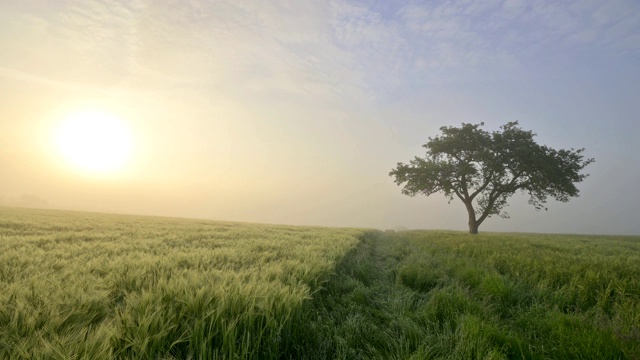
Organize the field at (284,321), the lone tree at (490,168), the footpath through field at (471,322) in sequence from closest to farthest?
1. the field at (284,321)
2. the footpath through field at (471,322)
3. the lone tree at (490,168)

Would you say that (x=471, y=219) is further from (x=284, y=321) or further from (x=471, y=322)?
(x=284, y=321)

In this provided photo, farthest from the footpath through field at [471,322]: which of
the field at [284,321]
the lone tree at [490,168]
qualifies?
the lone tree at [490,168]

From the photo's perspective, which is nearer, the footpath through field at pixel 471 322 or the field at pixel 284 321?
the field at pixel 284 321

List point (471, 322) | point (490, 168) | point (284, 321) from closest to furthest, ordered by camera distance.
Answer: point (284, 321) → point (471, 322) → point (490, 168)

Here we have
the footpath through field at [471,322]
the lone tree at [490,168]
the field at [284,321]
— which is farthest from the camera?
the lone tree at [490,168]

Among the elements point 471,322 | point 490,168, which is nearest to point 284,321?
point 471,322

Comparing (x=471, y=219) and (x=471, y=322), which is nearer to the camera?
(x=471, y=322)

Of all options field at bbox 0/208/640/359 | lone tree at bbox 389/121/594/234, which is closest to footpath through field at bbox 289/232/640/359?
field at bbox 0/208/640/359

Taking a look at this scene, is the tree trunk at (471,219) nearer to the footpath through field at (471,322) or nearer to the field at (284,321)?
the footpath through field at (471,322)

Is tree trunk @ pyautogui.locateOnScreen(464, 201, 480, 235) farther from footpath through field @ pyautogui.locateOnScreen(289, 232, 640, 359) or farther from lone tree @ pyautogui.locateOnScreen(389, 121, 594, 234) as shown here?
footpath through field @ pyautogui.locateOnScreen(289, 232, 640, 359)

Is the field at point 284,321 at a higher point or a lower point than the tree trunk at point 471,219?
lower

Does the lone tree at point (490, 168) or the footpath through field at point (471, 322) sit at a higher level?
the lone tree at point (490, 168)

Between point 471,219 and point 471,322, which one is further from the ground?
point 471,219

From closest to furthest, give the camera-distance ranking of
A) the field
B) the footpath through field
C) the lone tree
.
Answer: the field
the footpath through field
the lone tree
